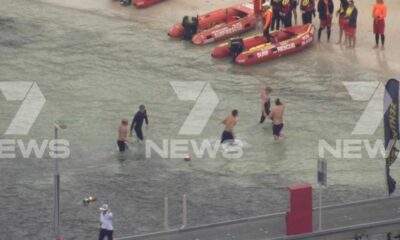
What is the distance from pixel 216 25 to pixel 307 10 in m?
3.50

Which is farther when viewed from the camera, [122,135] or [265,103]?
[265,103]

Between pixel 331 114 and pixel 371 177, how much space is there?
525 centimetres

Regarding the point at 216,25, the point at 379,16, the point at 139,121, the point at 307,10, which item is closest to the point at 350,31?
the point at 379,16

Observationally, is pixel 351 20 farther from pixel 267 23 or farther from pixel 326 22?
pixel 267 23

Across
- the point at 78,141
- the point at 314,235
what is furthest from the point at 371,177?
the point at 78,141

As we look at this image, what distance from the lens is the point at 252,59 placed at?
57156 millimetres

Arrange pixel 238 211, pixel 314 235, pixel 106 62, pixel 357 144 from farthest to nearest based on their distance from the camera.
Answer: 1. pixel 106 62
2. pixel 357 144
3. pixel 238 211
4. pixel 314 235

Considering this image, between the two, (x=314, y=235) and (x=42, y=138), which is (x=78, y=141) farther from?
(x=314, y=235)

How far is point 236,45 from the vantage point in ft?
188

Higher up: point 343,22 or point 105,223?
point 343,22
